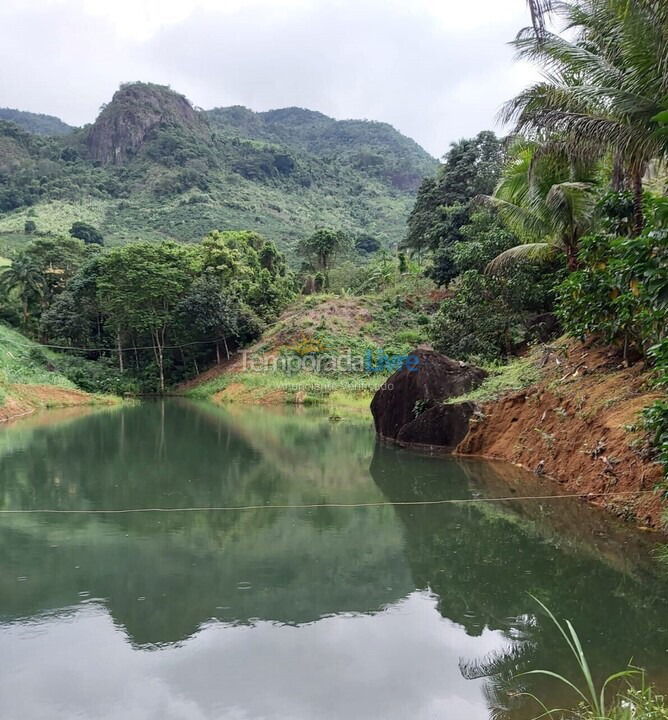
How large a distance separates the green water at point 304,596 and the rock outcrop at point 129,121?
79.7m

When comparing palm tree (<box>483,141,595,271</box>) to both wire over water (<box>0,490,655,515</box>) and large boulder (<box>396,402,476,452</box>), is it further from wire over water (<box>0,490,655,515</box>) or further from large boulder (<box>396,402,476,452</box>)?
wire over water (<box>0,490,655,515</box>)

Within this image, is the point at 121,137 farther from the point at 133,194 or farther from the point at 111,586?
the point at 111,586

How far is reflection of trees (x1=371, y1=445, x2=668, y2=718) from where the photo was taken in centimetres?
448

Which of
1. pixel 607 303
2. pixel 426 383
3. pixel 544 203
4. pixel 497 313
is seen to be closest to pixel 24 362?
pixel 497 313

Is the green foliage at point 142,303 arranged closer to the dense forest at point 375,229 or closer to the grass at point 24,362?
the dense forest at point 375,229

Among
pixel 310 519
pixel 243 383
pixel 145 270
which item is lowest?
pixel 243 383

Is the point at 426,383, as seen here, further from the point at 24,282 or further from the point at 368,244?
the point at 368,244

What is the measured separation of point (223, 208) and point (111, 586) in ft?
207

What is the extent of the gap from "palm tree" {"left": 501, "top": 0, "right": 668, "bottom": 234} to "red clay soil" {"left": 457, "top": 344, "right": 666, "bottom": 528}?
245 cm

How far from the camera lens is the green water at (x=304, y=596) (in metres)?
4.11

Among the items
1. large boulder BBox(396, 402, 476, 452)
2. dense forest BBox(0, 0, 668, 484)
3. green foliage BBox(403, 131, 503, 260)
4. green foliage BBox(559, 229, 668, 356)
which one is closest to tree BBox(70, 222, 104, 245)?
dense forest BBox(0, 0, 668, 484)

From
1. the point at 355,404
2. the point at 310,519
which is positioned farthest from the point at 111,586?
the point at 355,404

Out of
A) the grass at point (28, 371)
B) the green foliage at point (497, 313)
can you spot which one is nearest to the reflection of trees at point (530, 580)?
the green foliage at point (497, 313)

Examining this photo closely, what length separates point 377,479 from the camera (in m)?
11.1
